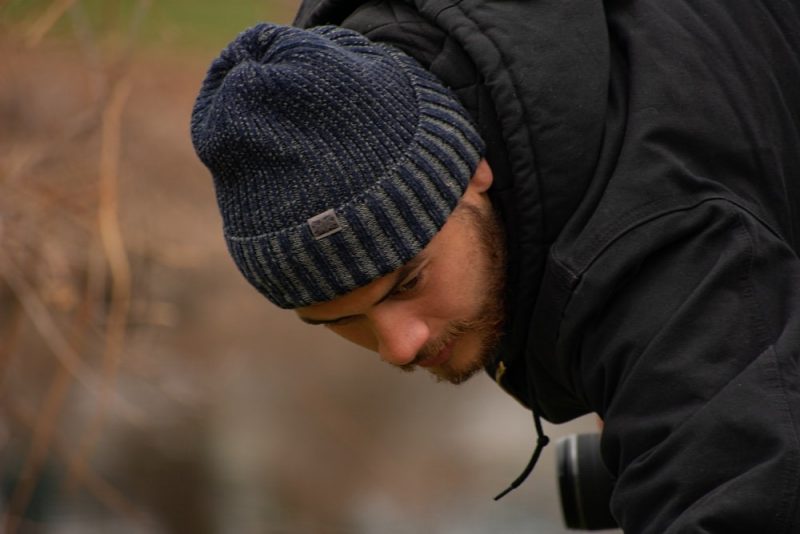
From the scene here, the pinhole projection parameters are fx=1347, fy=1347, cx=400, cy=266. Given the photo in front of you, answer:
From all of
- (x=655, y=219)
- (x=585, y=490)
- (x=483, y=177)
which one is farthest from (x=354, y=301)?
(x=585, y=490)

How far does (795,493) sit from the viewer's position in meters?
1.03

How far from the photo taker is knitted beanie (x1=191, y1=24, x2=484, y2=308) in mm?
1195

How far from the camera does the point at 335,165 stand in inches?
47.0

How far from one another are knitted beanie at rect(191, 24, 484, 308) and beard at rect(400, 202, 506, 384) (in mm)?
39

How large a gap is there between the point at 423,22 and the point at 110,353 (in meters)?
Result: 1.32

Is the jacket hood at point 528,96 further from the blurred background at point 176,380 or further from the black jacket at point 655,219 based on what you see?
the blurred background at point 176,380

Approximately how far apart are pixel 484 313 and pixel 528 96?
228 millimetres

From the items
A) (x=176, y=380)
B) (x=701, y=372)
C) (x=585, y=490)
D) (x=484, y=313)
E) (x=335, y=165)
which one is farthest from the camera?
(x=176, y=380)

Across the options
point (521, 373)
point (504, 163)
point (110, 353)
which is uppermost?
point (504, 163)

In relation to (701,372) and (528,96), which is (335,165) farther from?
(701,372)

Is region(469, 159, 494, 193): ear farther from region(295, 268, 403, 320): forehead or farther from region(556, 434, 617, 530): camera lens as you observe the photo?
region(556, 434, 617, 530): camera lens

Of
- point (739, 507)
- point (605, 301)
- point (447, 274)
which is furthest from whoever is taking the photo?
point (447, 274)

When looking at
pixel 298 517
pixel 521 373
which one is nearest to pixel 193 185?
pixel 298 517

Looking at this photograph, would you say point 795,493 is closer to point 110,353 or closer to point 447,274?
point 447,274
